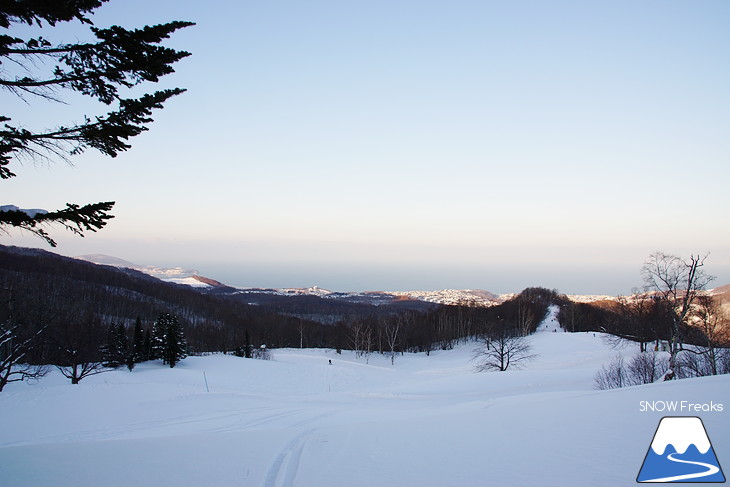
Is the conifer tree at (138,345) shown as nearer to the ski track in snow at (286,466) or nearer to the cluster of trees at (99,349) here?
the cluster of trees at (99,349)

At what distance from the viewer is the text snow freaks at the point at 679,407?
23.6 ft

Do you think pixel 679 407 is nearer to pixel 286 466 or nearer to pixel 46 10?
pixel 286 466

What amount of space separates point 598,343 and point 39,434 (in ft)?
168

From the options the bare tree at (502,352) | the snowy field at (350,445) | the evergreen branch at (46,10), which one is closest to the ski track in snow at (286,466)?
the snowy field at (350,445)

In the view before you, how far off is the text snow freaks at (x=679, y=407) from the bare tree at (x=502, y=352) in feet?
79.7

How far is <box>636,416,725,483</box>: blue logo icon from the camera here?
4828 millimetres

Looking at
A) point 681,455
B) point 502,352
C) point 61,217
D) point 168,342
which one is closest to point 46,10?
point 61,217

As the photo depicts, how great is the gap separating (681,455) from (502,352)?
28154 mm

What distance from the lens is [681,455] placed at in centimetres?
546

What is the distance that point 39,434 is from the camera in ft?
37.4

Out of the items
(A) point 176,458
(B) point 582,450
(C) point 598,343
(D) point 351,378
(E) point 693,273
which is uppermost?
(E) point 693,273

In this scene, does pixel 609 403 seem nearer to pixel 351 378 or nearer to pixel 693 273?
pixel 693 273

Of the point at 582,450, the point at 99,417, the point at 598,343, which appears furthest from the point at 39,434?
the point at 598,343

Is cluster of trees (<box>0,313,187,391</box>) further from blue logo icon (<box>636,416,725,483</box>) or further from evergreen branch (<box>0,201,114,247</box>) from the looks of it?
blue logo icon (<box>636,416,725,483</box>)
